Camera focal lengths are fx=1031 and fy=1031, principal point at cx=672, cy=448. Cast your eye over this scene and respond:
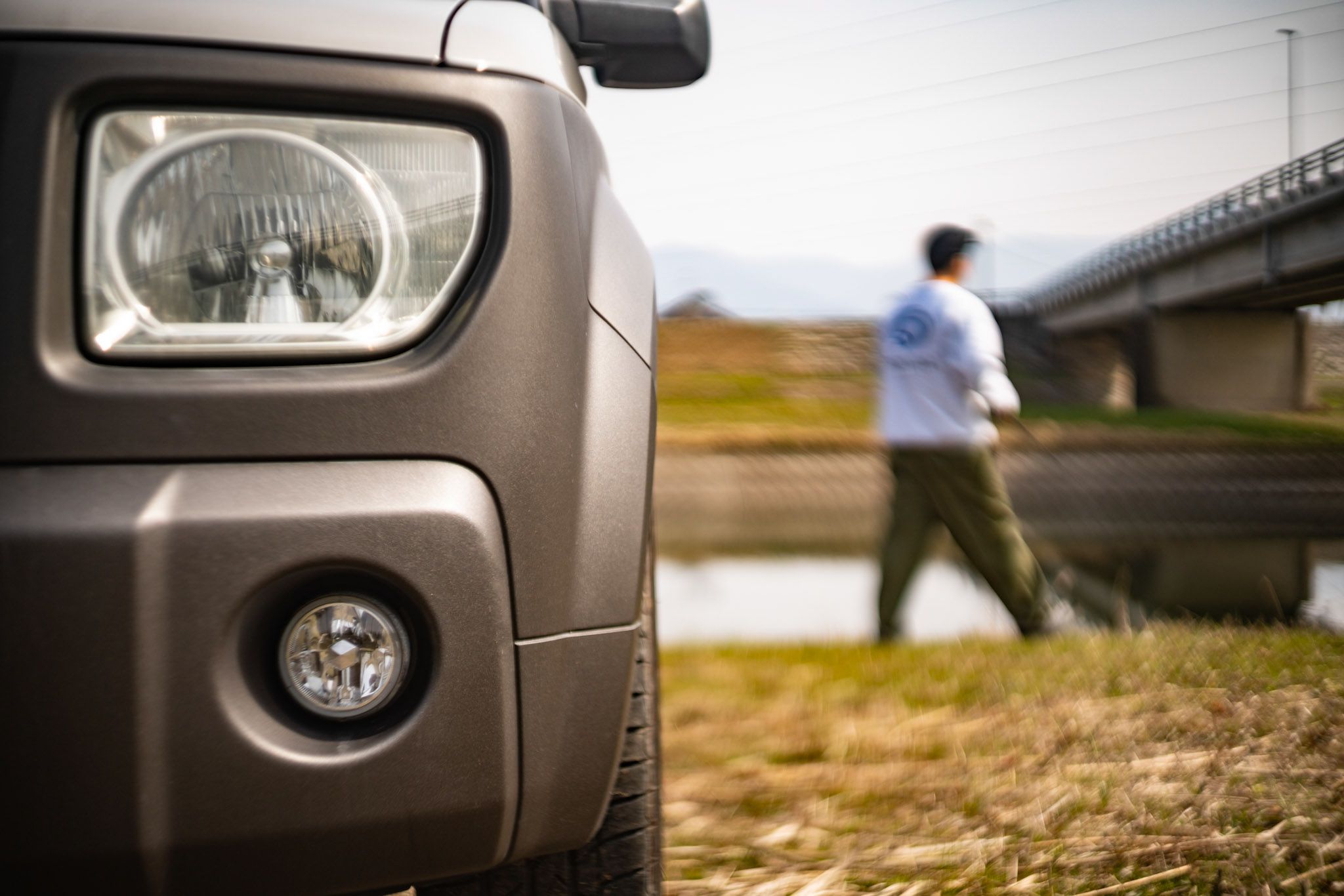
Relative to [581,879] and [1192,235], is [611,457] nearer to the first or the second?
[581,879]

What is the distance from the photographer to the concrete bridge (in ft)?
79.6

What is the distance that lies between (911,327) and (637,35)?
272 centimetres

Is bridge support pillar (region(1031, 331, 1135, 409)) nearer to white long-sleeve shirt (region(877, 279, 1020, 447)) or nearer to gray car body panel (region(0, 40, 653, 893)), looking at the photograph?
white long-sleeve shirt (region(877, 279, 1020, 447))

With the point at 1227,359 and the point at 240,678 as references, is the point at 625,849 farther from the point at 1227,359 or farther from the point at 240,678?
the point at 1227,359

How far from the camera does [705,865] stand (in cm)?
193

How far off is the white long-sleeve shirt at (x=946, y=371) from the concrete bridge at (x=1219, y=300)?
23.5m

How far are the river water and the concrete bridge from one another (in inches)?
775

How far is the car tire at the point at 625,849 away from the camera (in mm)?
1364

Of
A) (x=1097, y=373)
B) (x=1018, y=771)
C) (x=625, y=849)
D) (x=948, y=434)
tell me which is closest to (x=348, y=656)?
(x=625, y=849)

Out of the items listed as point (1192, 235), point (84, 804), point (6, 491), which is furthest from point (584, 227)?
point (1192, 235)

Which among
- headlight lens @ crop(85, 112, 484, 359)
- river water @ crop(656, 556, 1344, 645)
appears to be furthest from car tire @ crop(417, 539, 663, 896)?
river water @ crop(656, 556, 1344, 645)

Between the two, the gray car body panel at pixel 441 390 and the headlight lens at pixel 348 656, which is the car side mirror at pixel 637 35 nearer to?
the gray car body panel at pixel 441 390

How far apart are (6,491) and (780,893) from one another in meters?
1.37

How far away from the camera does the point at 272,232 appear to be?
3.54 ft
